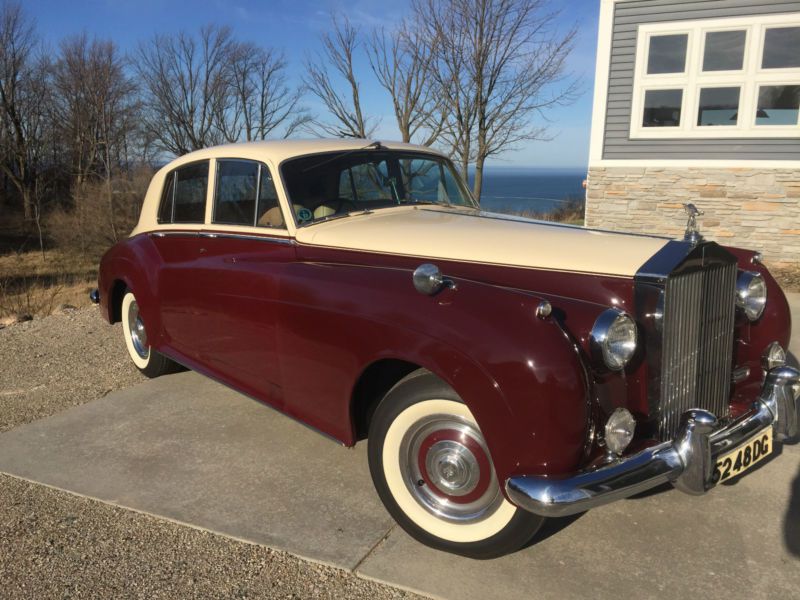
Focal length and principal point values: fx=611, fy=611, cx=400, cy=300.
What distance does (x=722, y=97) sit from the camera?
356 inches

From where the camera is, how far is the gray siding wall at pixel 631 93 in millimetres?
8719

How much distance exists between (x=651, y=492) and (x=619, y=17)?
27.9 feet

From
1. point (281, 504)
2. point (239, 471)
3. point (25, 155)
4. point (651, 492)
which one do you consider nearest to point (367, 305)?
point (281, 504)

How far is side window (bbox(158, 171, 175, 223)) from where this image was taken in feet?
14.3

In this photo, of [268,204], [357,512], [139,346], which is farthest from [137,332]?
[357,512]

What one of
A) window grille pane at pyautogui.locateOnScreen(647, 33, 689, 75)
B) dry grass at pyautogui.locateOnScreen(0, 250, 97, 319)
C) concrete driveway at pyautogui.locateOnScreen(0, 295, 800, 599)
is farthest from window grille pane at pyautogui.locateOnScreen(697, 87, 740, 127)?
dry grass at pyautogui.locateOnScreen(0, 250, 97, 319)

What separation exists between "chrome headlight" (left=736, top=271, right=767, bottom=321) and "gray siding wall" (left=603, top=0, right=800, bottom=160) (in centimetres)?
701

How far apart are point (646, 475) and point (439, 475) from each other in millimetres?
813

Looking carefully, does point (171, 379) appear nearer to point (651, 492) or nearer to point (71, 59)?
point (651, 492)

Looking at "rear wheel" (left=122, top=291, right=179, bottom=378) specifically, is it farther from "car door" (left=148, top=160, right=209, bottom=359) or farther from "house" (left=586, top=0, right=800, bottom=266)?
"house" (left=586, top=0, right=800, bottom=266)

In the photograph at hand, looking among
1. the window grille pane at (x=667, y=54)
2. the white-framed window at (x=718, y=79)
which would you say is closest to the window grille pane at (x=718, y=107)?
the white-framed window at (x=718, y=79)

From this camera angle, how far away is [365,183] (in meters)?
3.78

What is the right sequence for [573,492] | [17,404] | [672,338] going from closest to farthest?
[573,492] → [672,338] → [17,404]

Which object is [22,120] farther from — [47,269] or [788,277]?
[788,277]
